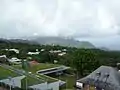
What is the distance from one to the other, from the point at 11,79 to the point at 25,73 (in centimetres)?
326

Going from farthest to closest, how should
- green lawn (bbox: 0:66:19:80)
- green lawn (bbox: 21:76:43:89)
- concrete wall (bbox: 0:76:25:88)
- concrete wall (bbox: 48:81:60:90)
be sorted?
green lawn (bbox: 0:66:19:80) < concrete wall (bbox: 48:81:60:90) < green lawn (bbox: 21:76:43:89) < concrete wall (bbox: 0:76:25:88)

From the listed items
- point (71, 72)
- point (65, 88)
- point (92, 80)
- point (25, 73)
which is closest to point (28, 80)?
point (25, 73)

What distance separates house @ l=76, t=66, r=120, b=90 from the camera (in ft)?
90.5

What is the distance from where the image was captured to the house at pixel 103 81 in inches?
1086

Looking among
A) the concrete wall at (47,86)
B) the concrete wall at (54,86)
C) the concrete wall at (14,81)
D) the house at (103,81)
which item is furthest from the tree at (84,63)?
the concrete wall at (14,81)

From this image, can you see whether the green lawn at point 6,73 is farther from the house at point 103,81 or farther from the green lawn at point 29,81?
the house at point 103,81

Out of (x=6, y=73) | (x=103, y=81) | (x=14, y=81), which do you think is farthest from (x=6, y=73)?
(x=103, y=81)

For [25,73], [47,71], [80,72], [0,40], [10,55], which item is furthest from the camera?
[0,40]

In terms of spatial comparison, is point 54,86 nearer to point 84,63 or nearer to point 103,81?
point 103,81

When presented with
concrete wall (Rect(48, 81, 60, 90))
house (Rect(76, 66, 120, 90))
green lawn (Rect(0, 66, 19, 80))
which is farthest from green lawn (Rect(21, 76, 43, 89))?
house (Rect(76, 66, 120, 90))

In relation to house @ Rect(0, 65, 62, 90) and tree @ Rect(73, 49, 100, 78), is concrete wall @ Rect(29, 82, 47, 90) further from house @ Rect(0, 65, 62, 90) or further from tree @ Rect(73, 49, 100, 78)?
tree @ Rect(73, 49, 100, 78)

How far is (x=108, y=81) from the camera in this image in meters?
28.1

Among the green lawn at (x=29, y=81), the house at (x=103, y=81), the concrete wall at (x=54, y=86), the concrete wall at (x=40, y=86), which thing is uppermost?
the house at (x=103, y=81)

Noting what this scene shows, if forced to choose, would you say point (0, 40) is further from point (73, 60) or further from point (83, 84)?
point (83, 84)
